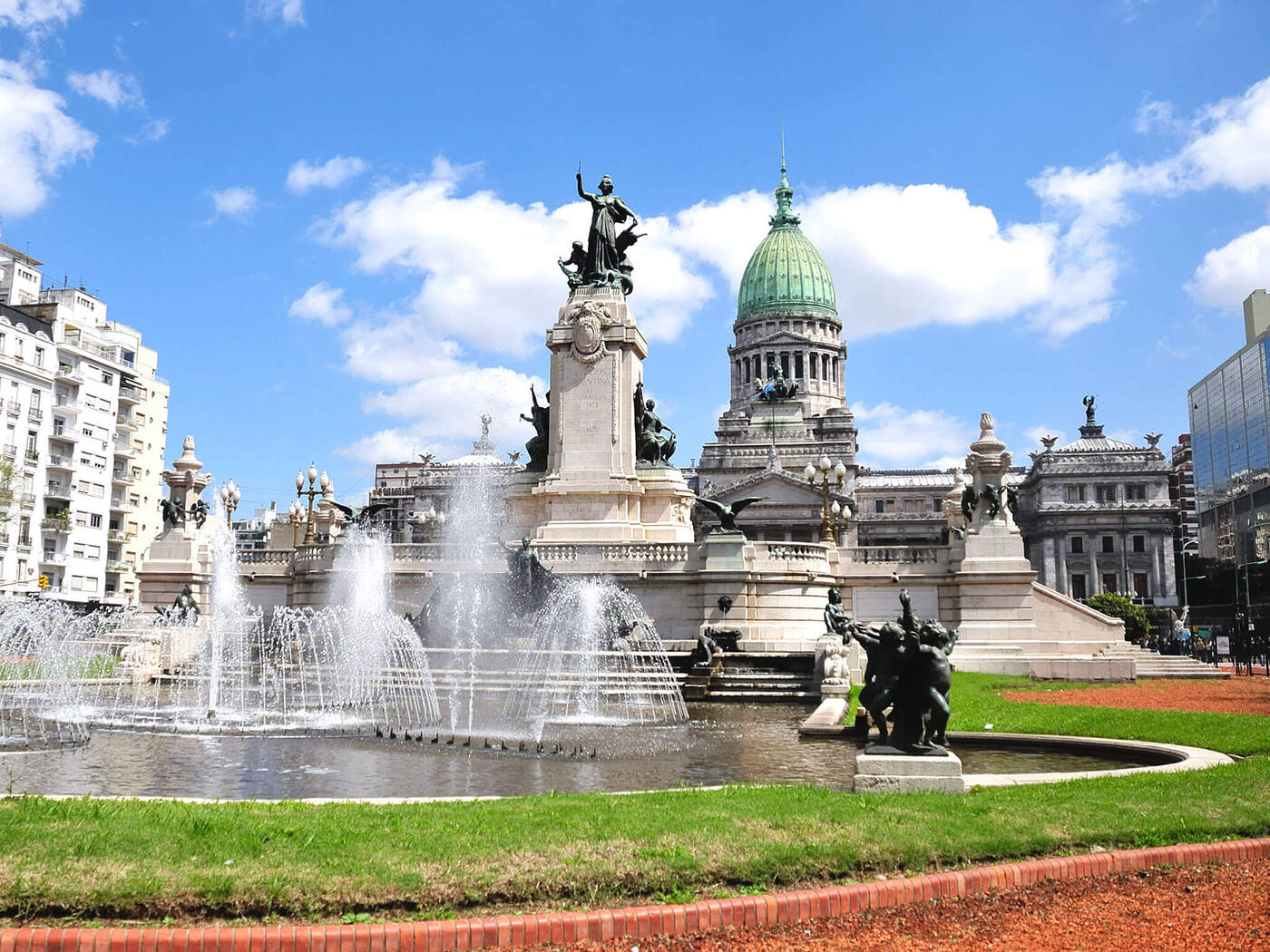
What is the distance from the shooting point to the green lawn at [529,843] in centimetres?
711

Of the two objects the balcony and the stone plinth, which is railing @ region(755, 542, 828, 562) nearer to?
the stone plinth

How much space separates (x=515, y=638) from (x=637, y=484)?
1005 centimetres

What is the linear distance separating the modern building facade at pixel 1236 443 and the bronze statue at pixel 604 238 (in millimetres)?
73122

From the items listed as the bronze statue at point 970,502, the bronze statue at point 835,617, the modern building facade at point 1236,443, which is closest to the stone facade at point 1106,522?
the modern building facade at point 1236,443

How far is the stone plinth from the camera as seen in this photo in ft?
35.9

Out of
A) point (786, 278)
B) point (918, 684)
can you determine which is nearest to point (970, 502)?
point (918, 684)

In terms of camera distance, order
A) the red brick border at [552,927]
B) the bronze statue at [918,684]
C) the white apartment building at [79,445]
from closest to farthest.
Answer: the red brick border at [552,927] → the bronze statue at [918,684] → the white apartment building at [79,445]

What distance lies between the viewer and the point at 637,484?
39719 millimetres

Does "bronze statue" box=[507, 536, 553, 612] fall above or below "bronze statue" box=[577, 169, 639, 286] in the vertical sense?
below

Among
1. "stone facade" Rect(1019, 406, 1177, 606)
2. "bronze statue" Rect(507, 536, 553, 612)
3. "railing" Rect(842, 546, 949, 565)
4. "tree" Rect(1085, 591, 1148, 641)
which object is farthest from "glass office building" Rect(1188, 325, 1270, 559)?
"bronze statue" Rect(507, 536, 553, 612)

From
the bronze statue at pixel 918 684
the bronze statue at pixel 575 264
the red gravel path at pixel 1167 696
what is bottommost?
the red gravel path at pixel 1167 696

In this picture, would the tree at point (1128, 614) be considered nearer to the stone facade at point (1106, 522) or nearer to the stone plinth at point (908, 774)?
the stone facade at point (1106, 522)

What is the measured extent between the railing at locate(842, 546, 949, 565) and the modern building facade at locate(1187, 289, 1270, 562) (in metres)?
67.4

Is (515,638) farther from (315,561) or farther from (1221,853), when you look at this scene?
(1221,853)
